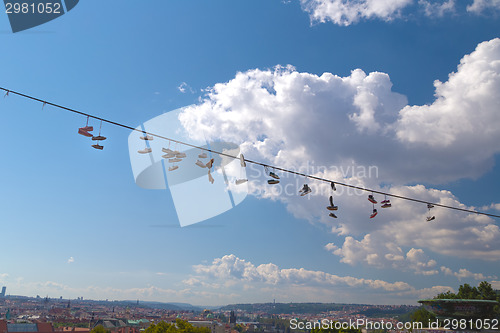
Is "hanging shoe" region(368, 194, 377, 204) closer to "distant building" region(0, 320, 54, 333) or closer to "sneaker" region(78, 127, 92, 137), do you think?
"sneaker" region(78, 127, 92, 137)

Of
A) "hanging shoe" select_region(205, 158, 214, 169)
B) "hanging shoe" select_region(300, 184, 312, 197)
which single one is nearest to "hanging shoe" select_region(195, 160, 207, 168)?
"hanging shoe" select_region(205, 158, 214, 169)

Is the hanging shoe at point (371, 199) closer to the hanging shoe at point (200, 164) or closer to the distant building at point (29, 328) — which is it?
the hanging shoe at point (200, 164)

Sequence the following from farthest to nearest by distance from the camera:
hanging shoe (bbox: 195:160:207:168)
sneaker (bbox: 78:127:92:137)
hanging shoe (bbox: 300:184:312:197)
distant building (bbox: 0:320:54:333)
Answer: distant building (bbox: 0:320:54:333) → hanging shoe (bbox: 300:184:312:197) → hanging shoe (bbox: 195:160:207:168) → sneaker (bbox: 78:127:92:137)

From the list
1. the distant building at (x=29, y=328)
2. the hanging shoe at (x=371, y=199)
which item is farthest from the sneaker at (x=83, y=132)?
the distant building at (x=29, y=328)

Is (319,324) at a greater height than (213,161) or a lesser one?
lesser

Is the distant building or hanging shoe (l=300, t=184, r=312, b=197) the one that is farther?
the distant building

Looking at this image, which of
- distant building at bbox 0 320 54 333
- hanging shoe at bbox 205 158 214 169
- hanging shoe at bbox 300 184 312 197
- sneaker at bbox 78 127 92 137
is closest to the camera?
sneaker at bbox 78 127 92 137

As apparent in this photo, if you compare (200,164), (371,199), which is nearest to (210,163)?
(200,164)

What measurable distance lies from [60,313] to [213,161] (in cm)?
20666

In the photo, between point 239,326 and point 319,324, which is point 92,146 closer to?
point 319,324

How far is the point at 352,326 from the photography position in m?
33.2

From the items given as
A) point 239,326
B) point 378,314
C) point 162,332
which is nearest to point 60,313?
point 239,326

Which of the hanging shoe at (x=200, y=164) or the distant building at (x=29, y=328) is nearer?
the hanging shoe at (x=200, y=164)

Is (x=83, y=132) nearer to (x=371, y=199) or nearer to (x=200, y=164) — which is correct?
(x=200, y=164)
